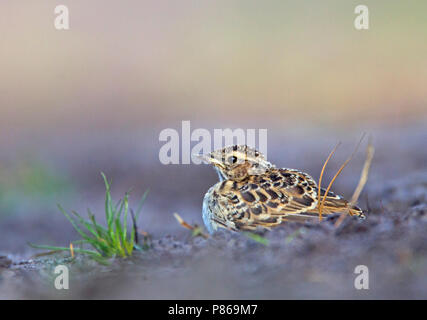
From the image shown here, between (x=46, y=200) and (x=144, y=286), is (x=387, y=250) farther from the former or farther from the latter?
(x=46, y=200)

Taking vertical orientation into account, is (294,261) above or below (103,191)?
above

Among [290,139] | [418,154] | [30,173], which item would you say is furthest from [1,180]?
[418,154]

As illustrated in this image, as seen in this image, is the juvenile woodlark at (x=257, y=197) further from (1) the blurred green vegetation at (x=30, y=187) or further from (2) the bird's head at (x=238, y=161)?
(1) the blurred green vegetation at (x=30, y=187)

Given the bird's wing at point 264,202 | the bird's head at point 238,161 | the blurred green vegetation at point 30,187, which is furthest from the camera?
the blurred green vegetation at point 30,187

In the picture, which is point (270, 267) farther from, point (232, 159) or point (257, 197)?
point (232, 159)

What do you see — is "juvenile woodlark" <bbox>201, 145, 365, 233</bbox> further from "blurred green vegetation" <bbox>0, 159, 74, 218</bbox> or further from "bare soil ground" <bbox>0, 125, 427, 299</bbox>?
"blurred green vegetation" <bbox>0, 159, 74, 218</bbox>

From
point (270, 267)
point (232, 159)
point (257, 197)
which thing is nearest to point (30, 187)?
point (232, 159)

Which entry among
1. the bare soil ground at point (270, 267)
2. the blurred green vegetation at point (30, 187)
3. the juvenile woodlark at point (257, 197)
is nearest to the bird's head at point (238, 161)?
the juvenile woodlark at point (257, 197)
